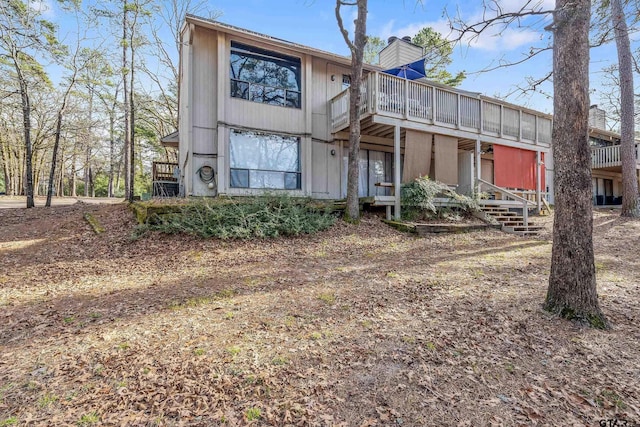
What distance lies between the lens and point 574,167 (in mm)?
3459

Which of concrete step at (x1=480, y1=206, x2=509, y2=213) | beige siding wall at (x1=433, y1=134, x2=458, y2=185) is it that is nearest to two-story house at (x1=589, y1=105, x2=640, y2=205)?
concrete step at (x1=480, y1=206, x2=509, y2=213)

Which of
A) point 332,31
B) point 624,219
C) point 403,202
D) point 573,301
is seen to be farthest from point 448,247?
point 624,219

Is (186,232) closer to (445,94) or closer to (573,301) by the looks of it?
(573,301)

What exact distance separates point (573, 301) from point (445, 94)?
29.6 ft

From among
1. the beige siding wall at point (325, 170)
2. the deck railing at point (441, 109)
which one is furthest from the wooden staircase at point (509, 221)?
the beige siding wall at point (325, 170)

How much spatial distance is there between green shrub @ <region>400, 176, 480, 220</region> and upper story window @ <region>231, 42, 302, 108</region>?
5.00 meters

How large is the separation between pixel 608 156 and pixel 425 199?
16496mm

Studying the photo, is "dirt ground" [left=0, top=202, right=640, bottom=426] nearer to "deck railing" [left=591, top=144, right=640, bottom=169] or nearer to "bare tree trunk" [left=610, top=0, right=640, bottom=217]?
"bare tree trunk" [left=610, top=0, right=640, bottom=217]

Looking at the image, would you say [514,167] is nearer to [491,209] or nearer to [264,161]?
[491,209]

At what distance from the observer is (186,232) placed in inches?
260

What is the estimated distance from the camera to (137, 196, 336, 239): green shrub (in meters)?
6.63

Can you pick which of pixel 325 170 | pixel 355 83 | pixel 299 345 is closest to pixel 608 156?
pixel 325 170

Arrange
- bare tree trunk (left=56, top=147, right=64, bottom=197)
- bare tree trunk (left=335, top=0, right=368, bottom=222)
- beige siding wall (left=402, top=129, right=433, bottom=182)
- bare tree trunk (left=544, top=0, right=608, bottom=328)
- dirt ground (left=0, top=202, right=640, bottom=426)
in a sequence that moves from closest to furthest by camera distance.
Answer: dirt ground (left=0, top=202, right=640, bottom=426) → bare tree trunk (left=544, top=0, right=608, bottom=328) → bare tree trunk (left=335, top=0, right=368, bottom=222) → beige siding wall (left=402, top=129, right=433, bottom=182) → bare tree trunk (left=56, top=147, right=64, bottom=197)

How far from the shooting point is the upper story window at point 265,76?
9922 mm
